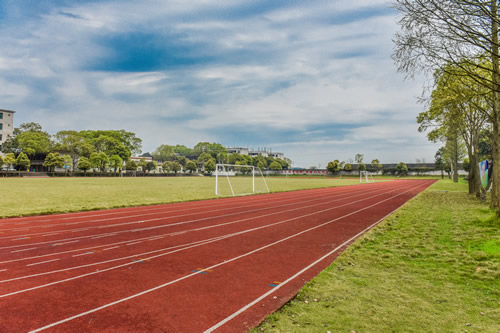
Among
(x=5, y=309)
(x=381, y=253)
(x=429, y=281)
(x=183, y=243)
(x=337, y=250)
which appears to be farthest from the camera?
(x=183, y=243)

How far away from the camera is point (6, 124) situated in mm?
75688

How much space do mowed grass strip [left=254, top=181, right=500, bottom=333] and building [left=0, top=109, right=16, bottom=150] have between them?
9467cm

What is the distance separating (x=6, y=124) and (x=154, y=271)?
3703 inches

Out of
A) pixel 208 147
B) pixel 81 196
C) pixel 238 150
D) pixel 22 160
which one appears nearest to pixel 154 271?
pixel 81 196

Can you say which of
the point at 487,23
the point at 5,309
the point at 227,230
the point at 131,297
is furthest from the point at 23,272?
Answer: the point at 487,23

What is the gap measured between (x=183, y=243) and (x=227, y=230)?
7.29ft

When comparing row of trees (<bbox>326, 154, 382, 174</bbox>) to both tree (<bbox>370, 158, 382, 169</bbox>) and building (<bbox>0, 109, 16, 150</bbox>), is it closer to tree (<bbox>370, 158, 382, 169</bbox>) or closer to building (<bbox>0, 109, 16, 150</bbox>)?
tree (<bbox>370, 158, 382, 169</bbox>)

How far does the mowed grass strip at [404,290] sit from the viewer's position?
3.66 m

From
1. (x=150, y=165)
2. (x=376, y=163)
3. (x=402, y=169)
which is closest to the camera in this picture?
(x=402, y=169)

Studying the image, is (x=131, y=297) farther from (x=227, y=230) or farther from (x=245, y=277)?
(x=227, y=230)

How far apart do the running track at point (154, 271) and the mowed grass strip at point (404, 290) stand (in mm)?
475

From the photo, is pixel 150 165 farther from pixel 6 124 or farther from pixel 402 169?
pixel 402 169

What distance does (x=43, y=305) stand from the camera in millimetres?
4266

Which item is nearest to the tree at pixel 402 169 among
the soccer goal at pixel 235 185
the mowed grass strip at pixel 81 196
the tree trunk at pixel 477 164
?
the soccer goal at pixel 235 185
